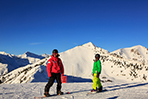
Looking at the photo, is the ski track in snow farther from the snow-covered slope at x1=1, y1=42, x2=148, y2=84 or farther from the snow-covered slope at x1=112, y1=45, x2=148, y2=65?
the snow-covered slope at x1=112, y1=45, x2=148, y2=65

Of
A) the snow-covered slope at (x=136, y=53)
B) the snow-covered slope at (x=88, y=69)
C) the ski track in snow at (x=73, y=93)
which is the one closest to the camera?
the ski track in snow at (x=73, y=93)

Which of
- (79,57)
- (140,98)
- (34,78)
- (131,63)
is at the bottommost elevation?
(140,98)

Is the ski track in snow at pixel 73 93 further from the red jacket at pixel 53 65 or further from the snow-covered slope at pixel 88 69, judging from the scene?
the snow-covered slope at pixel 88 69

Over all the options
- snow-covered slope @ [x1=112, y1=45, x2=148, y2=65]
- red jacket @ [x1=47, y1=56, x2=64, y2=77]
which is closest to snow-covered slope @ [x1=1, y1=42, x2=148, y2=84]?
snow-covered slope @ [x1=112, y1=45, x2=148, y2=65]

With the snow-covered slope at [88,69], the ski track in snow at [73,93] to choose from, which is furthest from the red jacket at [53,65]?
the snow-covered slope at [88,69]

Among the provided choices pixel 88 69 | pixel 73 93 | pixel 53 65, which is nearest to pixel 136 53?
pixel 88 69

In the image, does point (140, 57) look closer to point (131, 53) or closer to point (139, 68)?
point (131, 53)

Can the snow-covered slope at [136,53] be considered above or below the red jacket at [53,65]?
above

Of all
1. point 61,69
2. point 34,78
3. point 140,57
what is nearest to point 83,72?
point 34,78

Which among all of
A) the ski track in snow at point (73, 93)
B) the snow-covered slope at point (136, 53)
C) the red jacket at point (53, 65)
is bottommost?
the ski track in snow at point (73, 93)

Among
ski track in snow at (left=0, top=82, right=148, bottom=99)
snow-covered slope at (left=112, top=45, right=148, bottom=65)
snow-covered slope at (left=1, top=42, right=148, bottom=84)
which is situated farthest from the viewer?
snow-covered slope at (left=112, top=45, right=148, bottom=65)

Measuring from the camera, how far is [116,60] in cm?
3195

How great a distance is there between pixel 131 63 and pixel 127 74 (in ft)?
17.2

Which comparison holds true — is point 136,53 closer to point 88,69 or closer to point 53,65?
point 88,69
